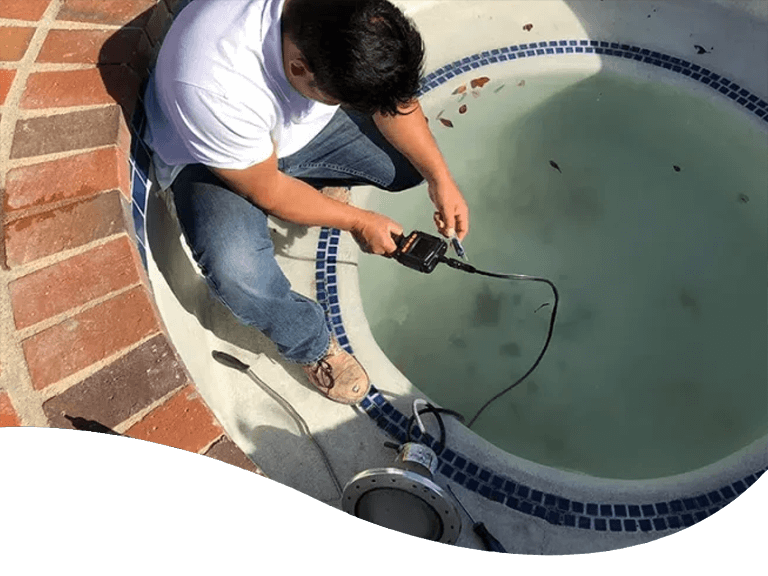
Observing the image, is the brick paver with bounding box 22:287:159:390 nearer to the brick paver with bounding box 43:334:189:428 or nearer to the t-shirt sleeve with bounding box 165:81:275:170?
the brick paver with bounding box 43:334:189:428

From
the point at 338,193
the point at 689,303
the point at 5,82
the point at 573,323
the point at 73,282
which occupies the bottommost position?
the point at 573,323

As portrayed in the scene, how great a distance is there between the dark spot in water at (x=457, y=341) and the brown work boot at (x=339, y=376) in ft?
1.50

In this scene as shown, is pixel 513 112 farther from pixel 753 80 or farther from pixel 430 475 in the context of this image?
pixel 430 475

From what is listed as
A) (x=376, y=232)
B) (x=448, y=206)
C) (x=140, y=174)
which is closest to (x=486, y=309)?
(x=448, y=206)

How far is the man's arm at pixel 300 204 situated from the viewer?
5.17 feet

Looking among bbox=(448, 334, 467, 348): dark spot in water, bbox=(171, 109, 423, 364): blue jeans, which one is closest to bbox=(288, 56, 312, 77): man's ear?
bbox=(171, 109, 423, 364): blue jeans

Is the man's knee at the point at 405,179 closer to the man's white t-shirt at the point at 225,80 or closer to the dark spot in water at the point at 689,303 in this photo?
the man's white t-shirt at the point at 225,80

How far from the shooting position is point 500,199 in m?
2.63

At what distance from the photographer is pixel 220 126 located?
144 centimetres

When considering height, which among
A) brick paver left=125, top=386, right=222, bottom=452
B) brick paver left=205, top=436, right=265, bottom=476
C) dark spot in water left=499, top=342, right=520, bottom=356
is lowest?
dark spot in water left=499, top=342, right=520, bottom=356

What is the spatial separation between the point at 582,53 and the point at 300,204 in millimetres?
1771

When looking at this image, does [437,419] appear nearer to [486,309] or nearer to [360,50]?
[486,309]

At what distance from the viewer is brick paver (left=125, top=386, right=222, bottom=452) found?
4.29 ft

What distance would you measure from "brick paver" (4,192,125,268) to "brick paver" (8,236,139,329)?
0.04 meters
